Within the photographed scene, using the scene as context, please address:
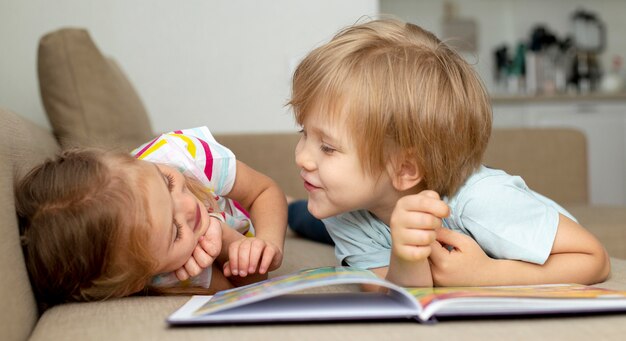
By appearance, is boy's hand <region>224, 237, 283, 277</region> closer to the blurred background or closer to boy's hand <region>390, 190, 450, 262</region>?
boy's hand <region>390, 190, 450, 262</region>

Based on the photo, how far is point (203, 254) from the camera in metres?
1.02

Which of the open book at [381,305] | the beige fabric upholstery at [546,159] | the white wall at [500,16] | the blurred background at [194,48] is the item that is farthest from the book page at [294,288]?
the white wall at [500,16]

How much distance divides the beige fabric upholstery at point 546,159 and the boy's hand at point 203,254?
148cm

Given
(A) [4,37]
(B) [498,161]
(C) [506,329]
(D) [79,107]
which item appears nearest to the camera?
(C) [506,329]

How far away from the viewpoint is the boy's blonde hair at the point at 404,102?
104 cm

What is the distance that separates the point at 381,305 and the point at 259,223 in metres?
0.52

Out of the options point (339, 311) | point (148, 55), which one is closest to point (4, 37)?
point (148, 55)

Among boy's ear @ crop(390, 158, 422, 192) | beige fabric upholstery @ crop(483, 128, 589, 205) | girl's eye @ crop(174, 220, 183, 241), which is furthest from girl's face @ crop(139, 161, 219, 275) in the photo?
beige fabric upholstery @ crop(483, 128, 589, 205)

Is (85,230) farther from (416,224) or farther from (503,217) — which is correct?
(503,217)

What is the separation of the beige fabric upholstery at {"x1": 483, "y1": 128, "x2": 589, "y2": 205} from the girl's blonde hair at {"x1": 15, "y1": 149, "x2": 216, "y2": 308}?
161 cm

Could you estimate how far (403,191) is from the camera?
3.70 ft

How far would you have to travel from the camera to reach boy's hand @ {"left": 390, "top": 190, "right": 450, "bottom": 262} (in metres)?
0.84

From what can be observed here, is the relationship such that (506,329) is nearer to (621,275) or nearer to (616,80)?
(621,275)

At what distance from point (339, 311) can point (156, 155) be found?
64cm
